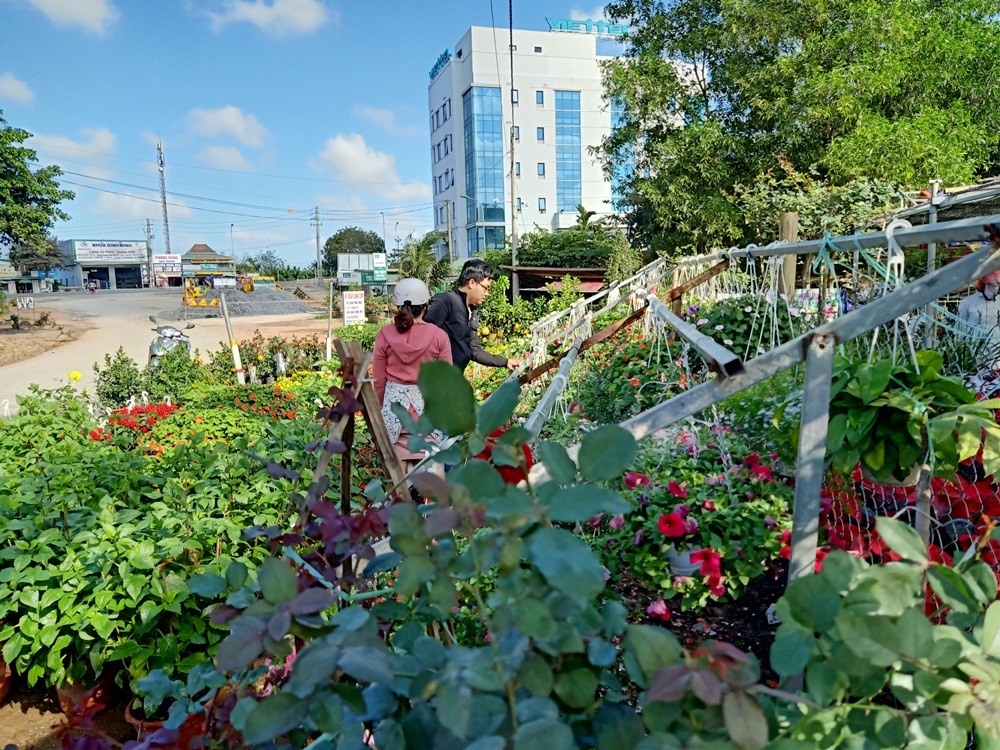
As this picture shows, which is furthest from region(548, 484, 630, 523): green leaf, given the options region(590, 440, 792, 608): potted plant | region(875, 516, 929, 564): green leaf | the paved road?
the paved road

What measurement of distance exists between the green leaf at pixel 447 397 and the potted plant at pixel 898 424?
45.0 inches

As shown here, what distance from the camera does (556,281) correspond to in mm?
15094

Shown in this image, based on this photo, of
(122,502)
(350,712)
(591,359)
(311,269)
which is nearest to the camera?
(350,712)

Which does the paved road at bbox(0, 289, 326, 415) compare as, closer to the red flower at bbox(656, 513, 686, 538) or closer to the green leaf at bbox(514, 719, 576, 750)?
the red flower at bbox(656, 513, 686, 538)

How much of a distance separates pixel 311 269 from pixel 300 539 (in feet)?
243

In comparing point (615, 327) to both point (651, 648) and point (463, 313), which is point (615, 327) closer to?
point (463, 313)

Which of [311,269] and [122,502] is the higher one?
[311,269]

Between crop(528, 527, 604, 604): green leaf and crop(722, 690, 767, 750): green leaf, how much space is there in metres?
0.15

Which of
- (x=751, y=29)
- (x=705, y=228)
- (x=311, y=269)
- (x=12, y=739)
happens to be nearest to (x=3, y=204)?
(x=705, y=228)

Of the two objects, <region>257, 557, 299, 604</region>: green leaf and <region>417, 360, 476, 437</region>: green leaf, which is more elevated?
<region>417, 360, 476, 437</region>: green leaf

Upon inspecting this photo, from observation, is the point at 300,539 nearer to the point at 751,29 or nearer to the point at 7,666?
the point at 7,666

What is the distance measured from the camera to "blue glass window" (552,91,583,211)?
160 ft

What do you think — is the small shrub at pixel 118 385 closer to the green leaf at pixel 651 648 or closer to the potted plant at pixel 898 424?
the potted plant at pixel 898 424

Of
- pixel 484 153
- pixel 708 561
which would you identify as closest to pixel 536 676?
pixel 708 561
